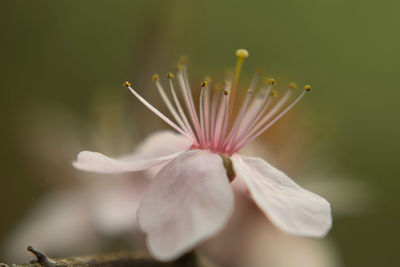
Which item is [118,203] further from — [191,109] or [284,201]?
[284,201]

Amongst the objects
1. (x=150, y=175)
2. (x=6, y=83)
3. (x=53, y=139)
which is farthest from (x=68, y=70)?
(x=150, y=175)

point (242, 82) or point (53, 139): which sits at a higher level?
point (242, 82)

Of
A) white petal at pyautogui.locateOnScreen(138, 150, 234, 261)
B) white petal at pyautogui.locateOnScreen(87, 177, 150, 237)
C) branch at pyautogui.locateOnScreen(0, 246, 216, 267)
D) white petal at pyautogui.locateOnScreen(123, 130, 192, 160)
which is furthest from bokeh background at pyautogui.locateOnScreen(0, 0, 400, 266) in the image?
white petal at pyautogui.locateOnScreen(138, 150, 234, 261)


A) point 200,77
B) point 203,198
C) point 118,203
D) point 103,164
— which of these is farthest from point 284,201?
point 200,77

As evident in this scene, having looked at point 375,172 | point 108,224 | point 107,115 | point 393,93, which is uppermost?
point 107,115

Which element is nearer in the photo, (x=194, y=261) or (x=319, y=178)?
(x=194, y=261)

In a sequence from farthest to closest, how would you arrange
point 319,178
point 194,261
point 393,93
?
point 393,93 → point 319,178 → point 194,261

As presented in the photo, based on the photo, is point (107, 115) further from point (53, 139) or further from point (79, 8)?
point (79, 8)

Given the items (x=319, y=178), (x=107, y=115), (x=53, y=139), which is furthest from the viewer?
(x=53, y=139)
